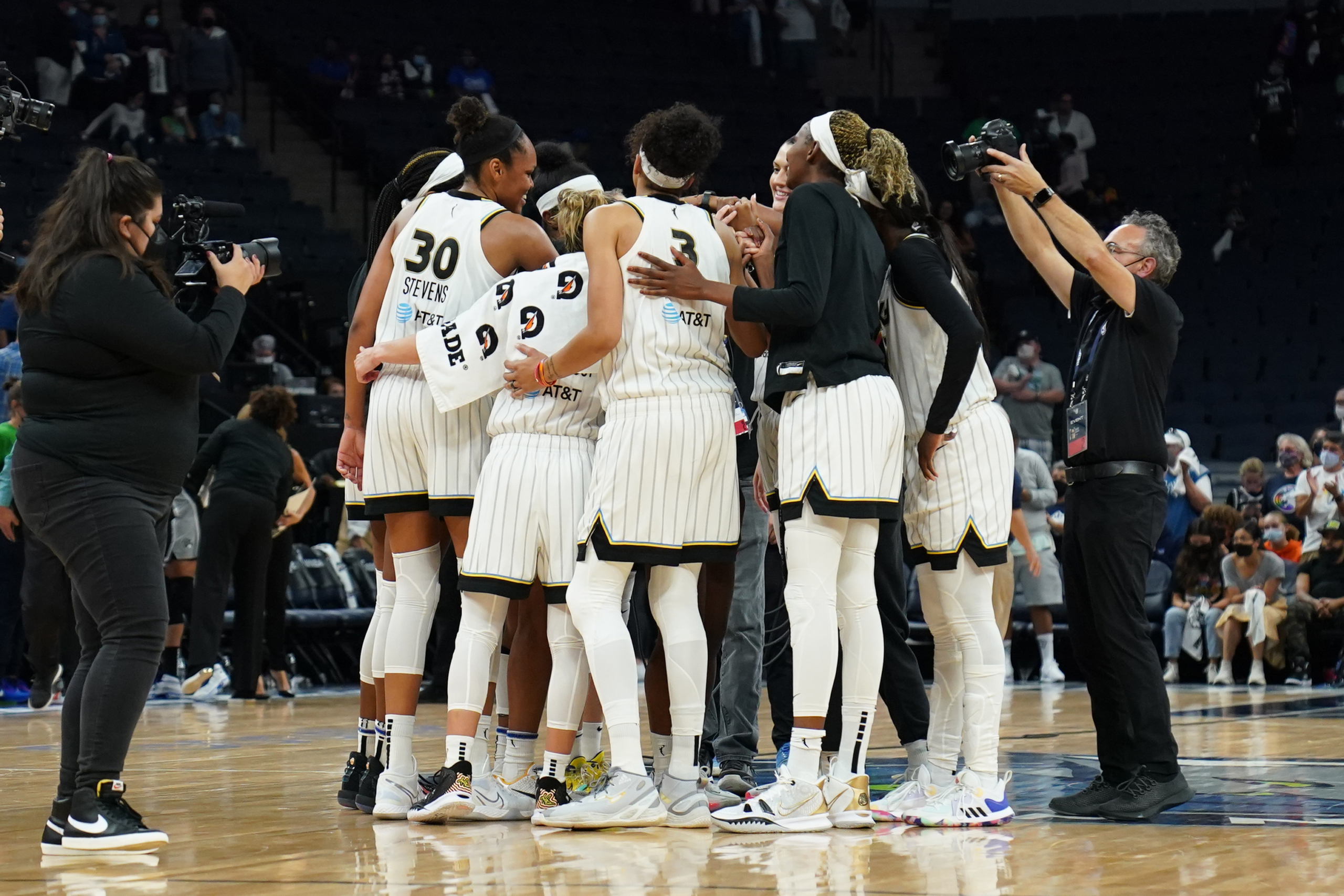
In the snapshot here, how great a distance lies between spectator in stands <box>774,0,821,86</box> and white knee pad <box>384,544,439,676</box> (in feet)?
51.2

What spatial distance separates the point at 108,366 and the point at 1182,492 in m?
9.12

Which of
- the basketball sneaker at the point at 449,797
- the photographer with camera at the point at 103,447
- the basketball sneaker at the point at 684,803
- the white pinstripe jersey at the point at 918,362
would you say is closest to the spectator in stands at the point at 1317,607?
the white pinstripe jersey at the point at 918,362

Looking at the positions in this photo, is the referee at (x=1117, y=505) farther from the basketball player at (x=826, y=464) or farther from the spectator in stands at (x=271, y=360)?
the spectator in stands at (x=271, y=360)

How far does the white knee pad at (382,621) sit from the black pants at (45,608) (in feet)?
13.6

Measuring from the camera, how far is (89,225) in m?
3.80

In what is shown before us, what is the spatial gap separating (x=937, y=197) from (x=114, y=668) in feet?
47.7

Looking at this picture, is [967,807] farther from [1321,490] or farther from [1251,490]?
[1251,490]

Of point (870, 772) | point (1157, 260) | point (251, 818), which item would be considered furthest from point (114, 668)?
point (1157, 260)

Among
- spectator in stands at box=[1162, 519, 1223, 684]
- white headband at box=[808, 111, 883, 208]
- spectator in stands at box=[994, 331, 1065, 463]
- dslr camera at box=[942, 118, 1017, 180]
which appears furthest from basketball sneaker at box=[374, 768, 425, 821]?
spectator in stands at box=[994, 331, 1065, 463]

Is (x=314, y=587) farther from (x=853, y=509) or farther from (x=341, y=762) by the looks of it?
(x=853, y=509)

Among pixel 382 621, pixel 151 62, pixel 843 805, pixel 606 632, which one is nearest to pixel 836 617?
pixel 843 805

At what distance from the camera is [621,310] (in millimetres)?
4016

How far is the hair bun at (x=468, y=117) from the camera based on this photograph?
440 centimetres

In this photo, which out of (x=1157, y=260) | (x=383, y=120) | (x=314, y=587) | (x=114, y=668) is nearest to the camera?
(x=114, y=668)
